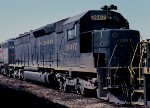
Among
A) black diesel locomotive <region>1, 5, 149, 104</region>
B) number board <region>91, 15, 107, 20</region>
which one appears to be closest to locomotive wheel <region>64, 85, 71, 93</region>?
black diesel locomotive <region>1, 5, 149, 104</region>

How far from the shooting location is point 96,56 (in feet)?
41.4

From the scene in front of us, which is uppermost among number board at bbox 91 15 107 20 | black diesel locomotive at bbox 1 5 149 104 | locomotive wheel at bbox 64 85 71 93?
number board at bbox 91 15 107 20

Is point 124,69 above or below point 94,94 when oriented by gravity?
above

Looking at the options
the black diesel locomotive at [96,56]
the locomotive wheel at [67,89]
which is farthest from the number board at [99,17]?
the locomotive wheel at [67,89]

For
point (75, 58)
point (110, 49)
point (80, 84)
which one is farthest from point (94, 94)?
point (110, 49)

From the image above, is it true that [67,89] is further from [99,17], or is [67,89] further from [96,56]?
[99,17]

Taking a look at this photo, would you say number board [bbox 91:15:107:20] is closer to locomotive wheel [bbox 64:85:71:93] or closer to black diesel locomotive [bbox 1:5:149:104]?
black diesel locomotive [bbox 1:5:149:104]

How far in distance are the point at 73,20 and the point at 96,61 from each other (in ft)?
9.08

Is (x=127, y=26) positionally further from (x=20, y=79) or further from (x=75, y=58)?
(x=20, y=79)

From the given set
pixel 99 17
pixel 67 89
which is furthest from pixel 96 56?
pixel 67 89

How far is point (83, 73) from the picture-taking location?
13.7 m

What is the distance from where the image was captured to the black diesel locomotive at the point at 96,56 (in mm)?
11594

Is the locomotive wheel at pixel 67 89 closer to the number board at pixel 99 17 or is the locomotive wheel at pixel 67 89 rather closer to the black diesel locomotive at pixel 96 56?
the black diesel locomotive at pixel 96 56

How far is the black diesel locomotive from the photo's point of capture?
1159 centimetres
